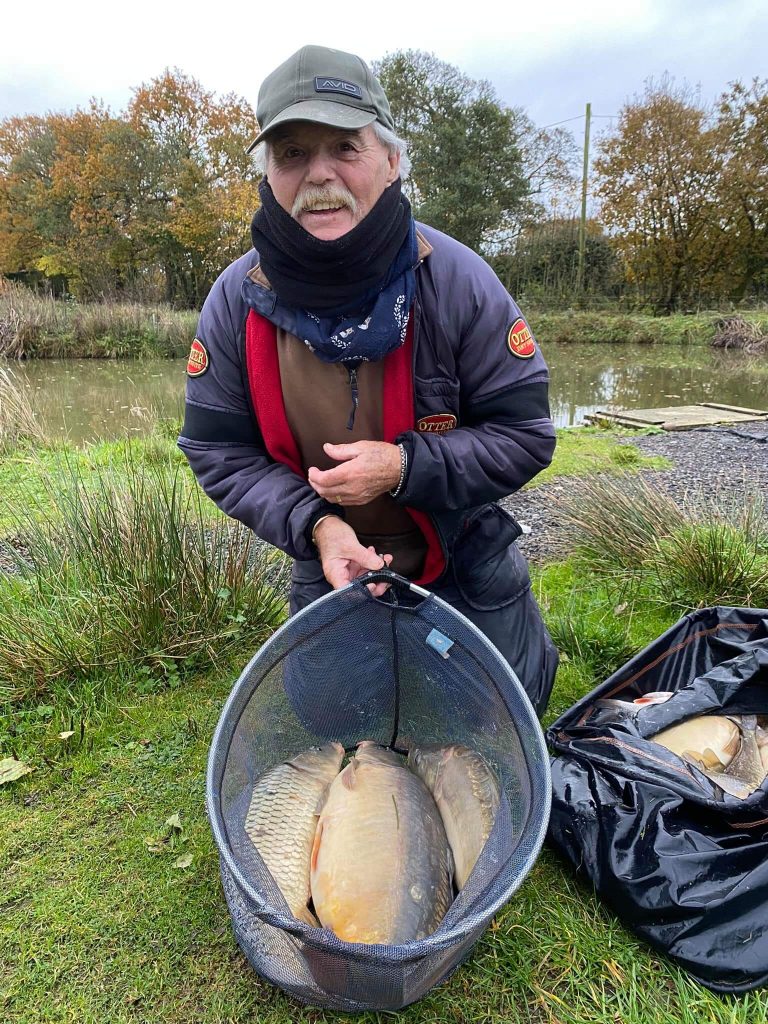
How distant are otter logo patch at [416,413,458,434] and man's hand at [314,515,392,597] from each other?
0.37 m

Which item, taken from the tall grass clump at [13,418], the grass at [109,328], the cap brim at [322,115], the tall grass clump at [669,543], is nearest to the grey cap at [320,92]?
the cap brim at [322,115]

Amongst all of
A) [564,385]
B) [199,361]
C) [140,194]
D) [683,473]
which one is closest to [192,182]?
[140,194]

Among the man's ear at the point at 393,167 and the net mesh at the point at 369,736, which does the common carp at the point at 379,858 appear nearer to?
the net mesh at the point at 369,736

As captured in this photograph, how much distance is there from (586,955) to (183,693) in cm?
158

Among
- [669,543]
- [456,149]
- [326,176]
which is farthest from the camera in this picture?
[456,149]

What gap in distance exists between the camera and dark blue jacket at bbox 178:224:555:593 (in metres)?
1.95

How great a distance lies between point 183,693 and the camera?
2.58 metres

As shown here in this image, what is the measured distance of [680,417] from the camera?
357 inches

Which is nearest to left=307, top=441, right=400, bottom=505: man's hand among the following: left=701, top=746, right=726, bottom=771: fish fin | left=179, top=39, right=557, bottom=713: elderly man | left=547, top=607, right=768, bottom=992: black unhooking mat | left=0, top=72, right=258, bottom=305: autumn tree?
left=179, top=39, right=557, bottom=713: elderly man

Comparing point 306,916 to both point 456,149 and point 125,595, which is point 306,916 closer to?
point 125,595

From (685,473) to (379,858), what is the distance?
5188mm

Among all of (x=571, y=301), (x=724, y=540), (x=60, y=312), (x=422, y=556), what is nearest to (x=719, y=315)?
(x=571, y=301)

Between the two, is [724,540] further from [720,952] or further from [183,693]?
[183,693]

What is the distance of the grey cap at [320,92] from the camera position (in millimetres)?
1666
